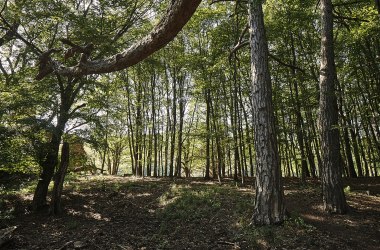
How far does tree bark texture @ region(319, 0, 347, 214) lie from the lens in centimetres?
813

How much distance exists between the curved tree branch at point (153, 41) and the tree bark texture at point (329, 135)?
7.43 meters

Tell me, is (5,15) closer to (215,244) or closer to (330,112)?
(215,244)

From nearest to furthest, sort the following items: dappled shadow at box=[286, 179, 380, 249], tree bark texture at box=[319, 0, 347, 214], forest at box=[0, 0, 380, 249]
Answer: dappled shadow at box=[286, 179, 380, 249], forest at box=[0, 0, 380, 249], tree bark texture at box=[319, 0, 347, 214]

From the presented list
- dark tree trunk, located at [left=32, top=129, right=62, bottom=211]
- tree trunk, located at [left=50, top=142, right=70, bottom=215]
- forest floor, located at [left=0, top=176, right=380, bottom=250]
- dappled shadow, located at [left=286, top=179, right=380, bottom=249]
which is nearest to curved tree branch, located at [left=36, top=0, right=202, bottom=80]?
forest floor, located at [left=0, top=176, right=380, bottom=250]

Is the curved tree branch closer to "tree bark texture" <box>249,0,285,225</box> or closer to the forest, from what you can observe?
the forest

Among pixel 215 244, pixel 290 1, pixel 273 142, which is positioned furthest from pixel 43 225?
pixel 290 1

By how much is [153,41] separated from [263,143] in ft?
19.3

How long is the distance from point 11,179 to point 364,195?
1356 centimetres

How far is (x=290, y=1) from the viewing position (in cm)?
1335

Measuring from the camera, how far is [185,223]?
866 cm

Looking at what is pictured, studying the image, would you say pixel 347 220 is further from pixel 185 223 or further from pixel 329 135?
pixel 185 223

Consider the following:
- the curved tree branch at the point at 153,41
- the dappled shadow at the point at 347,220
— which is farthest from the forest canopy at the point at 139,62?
the dappled shadow at the point at 347,220

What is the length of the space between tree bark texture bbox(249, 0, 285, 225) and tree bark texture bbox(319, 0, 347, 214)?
2.09 metres

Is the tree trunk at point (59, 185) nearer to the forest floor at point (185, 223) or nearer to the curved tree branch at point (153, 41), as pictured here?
the forest floor at point (185, 223)
